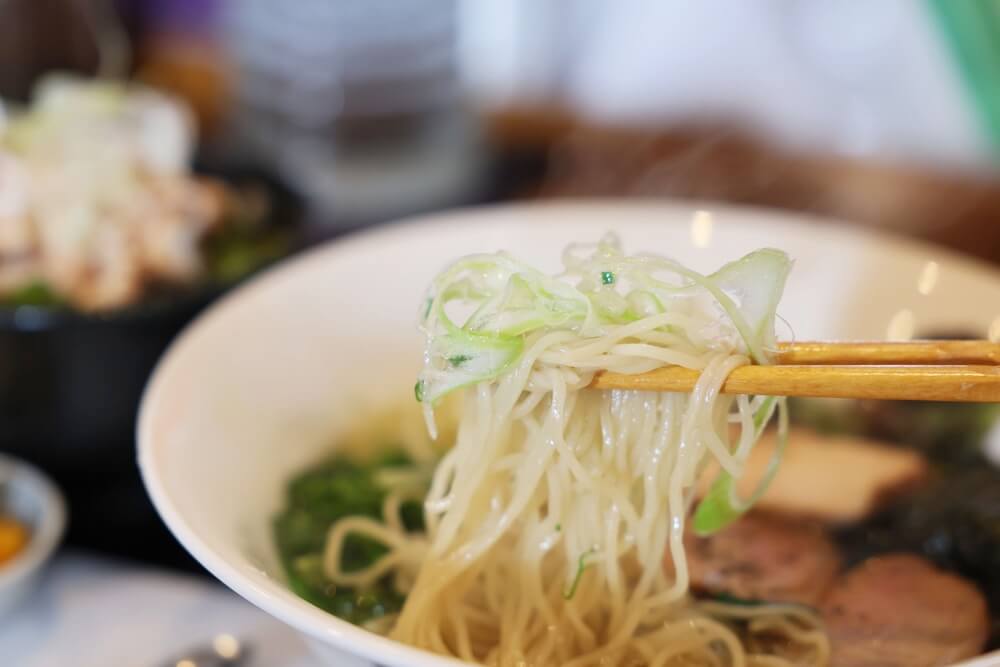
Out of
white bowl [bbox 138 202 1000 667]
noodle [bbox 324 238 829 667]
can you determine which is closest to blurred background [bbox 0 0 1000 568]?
white bowl [bbox 138 202 1000 667]

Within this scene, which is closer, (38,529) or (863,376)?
(863,376)

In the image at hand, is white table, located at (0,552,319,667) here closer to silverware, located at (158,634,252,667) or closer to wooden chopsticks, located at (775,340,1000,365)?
silverware, located at (158,634,252,667)

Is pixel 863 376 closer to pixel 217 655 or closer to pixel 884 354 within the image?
pixel 884 354

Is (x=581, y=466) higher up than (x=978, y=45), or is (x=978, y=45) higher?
(x=978, y=45)

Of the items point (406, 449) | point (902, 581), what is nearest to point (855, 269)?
point (902, 581)

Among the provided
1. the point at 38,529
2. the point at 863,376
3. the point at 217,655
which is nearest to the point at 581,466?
the point at 863,376
